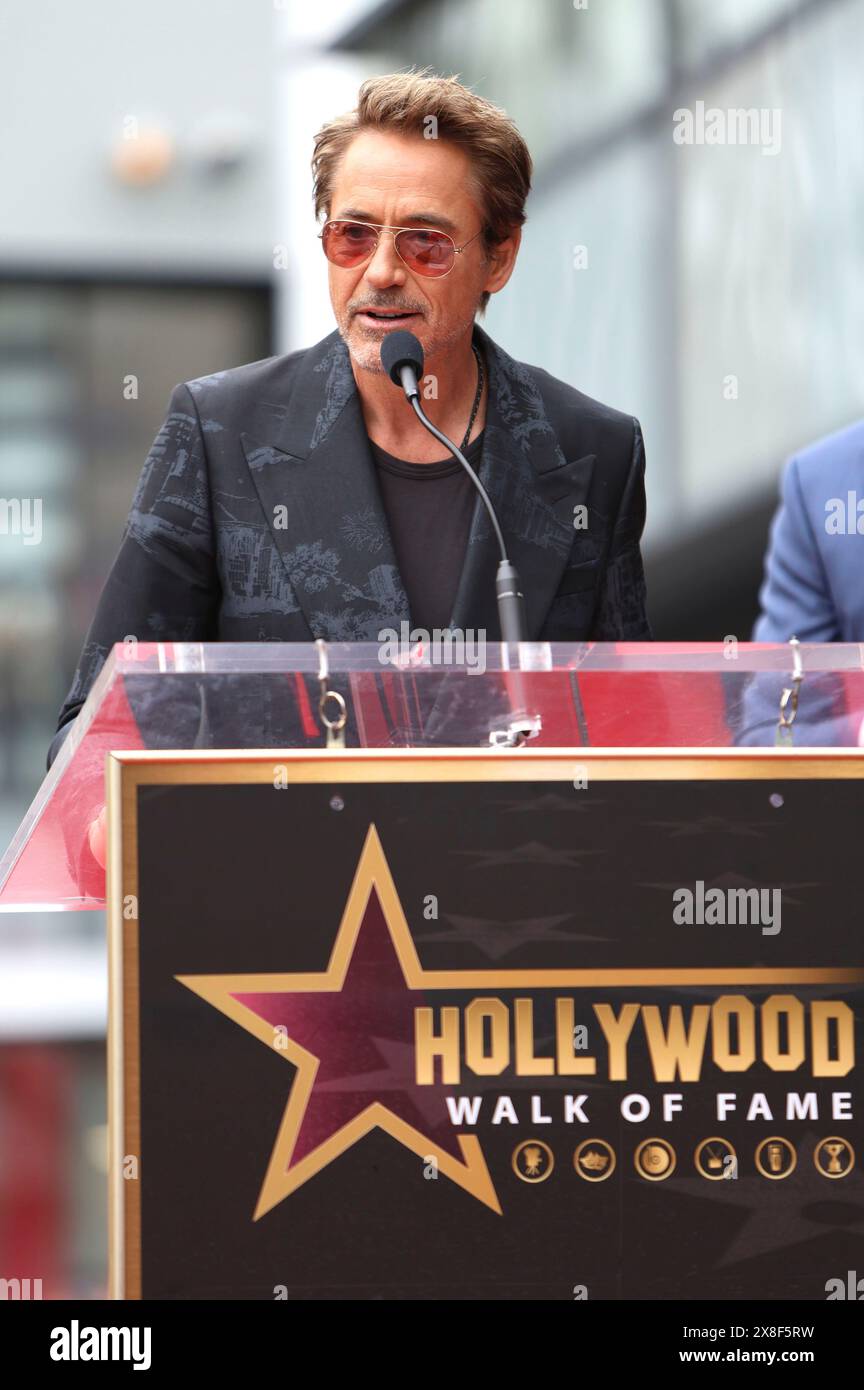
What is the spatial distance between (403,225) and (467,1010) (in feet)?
3.81

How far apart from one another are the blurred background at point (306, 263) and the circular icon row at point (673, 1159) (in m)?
5.34

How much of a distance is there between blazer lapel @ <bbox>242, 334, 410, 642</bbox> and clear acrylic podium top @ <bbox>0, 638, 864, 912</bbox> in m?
0.65

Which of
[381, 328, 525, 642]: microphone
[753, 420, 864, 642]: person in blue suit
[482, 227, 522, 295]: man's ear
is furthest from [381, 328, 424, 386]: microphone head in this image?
[753, 420, 864, 642]: person in blue suit

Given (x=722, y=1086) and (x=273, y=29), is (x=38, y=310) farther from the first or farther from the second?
(x=722, y=1086)

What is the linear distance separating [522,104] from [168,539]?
5669 millimetres

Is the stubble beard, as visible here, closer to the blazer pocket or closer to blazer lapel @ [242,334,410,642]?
blazer lapel @ [242,334,410,642]

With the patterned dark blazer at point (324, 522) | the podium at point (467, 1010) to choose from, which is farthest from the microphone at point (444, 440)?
the podium at point (467, 1010)

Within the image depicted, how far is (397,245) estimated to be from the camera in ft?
8.22

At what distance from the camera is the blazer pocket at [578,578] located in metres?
2.61

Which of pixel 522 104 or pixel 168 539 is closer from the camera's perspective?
pixel 168 539

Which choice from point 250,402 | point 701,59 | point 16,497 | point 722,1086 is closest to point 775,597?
point 250,402

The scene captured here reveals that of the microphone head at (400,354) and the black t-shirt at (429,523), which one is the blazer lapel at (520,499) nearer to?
the black t-shirt at (429,523)

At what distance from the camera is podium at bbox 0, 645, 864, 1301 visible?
1674 millimetres

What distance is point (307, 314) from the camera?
823cm
